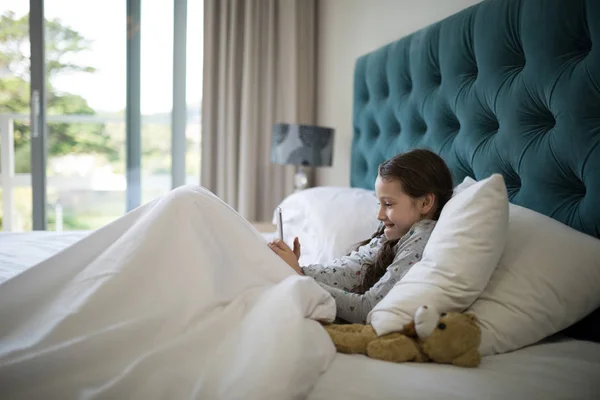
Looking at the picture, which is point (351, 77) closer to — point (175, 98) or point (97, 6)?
point (175, 98)

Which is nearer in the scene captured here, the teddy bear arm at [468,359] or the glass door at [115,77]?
the teddy bear arm at [468,359]

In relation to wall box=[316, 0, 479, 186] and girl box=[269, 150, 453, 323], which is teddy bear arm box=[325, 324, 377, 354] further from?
wall box=[316, 0, 479, 186]

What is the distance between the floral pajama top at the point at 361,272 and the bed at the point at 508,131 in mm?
208

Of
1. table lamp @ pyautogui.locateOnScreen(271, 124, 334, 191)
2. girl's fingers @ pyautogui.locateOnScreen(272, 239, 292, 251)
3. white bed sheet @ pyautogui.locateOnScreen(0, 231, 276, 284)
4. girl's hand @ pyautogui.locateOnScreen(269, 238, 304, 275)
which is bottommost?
white bed sheet @ pyautogui.locateOnScreen(0, 231, 276, 284)

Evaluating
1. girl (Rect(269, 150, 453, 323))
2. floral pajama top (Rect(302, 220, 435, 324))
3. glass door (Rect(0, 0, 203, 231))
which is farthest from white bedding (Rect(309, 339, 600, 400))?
glass door (Rect(0, 0, 203, 231))

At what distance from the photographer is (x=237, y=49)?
11.2 feet

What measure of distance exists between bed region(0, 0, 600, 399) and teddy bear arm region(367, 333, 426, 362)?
2 centimetres

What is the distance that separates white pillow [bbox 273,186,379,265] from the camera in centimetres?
184

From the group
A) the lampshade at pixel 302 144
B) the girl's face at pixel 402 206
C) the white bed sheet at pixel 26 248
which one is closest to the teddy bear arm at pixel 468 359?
the girl's face at pixel 402 206

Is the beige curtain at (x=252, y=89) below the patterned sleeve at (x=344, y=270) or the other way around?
the other way around

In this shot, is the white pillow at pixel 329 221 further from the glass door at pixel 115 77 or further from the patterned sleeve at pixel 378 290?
the glass door at pixel 115 77

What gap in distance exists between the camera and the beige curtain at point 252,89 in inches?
134

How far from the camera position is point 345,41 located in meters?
3.08

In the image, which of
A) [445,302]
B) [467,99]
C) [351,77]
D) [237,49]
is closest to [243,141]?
[237,49]
